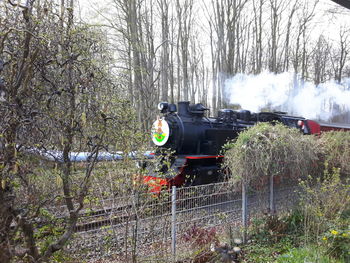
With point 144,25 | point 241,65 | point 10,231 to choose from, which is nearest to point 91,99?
point 10,231

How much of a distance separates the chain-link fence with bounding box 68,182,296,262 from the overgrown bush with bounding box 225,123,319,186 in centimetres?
41

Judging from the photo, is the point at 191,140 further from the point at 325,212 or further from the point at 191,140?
the point at 325,212

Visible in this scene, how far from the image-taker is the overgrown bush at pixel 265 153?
18.4 ft

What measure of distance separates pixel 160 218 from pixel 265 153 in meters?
2.25

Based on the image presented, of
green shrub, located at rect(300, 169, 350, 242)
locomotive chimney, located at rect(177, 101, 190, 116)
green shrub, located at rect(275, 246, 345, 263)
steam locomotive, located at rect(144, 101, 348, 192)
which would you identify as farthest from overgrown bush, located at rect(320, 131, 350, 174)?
locomotive chimney, located at rect(177, 101, 190, 116)

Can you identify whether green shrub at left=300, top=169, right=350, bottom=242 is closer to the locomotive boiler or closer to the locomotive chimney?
the locomotive boiler

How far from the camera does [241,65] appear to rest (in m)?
25.0

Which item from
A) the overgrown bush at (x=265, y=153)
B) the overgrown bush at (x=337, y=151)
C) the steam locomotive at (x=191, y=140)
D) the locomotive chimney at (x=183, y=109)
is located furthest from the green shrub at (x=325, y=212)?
the locomotive chimney at (x=183, y=109)

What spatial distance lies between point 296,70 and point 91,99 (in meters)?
28.3

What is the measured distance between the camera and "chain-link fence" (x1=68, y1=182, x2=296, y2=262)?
12.4ft

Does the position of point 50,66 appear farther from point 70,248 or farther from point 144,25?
point 144,25

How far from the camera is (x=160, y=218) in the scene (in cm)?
470

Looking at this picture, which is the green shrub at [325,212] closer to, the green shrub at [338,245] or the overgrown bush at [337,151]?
the green shrub at [338,245]

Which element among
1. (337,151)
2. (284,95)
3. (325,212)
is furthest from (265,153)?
(284,95)
